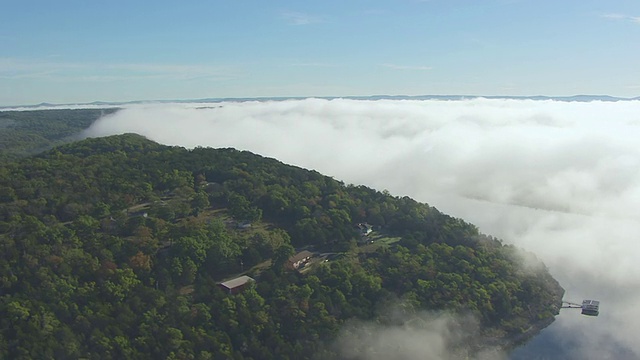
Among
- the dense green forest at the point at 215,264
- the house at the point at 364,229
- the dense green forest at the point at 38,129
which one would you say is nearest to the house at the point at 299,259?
the dense green forest at the point at 215,264

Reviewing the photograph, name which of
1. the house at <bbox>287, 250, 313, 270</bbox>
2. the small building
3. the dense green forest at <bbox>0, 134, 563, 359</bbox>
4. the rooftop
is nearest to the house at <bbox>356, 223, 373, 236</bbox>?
the dense green forest at <bbox>0, 134, 563, 359</bbox>

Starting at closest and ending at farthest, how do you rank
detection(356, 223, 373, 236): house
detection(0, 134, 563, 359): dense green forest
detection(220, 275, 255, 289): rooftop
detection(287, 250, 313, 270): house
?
detection(0, 134, 563, 359): dense green forest < detection(220, 275, 255, 289): rooftop < detection(287, 250, 313, 270): house < detection(356, 223, 373, 236): house

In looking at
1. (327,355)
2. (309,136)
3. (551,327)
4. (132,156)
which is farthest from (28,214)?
(309,136)

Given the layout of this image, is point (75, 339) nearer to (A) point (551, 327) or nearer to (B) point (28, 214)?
(B) point (28, 214)

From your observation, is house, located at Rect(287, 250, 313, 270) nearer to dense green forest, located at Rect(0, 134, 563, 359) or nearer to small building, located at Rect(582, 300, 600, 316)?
dense green forest, located at Rect(0, 134, 563, 359)

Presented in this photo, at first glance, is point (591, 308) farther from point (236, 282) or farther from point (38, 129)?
point (38, 129)

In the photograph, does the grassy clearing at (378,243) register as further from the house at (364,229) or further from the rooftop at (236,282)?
the rooftop at (236,282)

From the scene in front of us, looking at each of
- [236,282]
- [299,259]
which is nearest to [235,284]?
[236,282]
